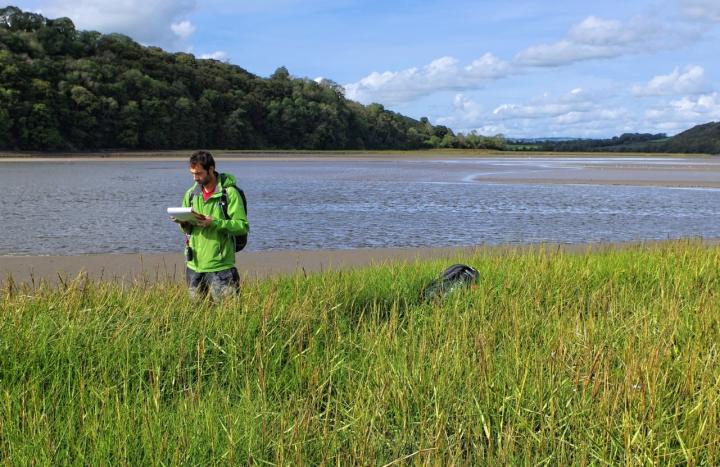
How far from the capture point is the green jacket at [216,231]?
6.14 meters

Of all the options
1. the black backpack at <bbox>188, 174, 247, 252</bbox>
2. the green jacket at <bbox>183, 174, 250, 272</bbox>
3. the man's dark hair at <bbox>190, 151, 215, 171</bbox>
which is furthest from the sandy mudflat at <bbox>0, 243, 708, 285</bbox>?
the man's dark hair at <bbox>190, 151, 215, 171</bbox>

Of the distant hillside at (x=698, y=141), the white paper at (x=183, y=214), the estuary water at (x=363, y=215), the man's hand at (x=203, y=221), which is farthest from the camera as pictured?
the distant hillside at (x=698, y=141)

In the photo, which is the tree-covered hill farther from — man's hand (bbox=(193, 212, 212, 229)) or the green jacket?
man's hand (bbox=(193, 212, 212, 229))

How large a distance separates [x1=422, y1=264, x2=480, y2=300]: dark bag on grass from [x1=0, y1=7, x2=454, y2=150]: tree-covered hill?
63027 millimetres

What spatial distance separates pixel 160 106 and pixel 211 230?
257 feet

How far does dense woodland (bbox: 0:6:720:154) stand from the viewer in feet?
229

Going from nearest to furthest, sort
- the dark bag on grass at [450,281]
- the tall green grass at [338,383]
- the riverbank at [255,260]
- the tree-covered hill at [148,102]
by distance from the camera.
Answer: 1. the tall green grass at [338,383]
2. the dark bag on grass at [450,281]
3. the riverbank at [255,260]
4. the tree-covered hill at [148,102]

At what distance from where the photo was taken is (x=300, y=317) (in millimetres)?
5742

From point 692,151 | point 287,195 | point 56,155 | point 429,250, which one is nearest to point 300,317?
point 429,250

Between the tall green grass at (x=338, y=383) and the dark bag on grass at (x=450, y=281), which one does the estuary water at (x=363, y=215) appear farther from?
the tall green grass at (x=338, y=383)

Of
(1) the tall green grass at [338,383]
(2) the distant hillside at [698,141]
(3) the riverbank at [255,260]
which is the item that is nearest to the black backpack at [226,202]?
(1) the tall green grass at [338,383]

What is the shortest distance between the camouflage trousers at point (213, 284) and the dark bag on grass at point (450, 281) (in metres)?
1.77

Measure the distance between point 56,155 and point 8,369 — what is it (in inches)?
2614

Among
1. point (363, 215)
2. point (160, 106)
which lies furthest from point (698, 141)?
point (363, 215)
